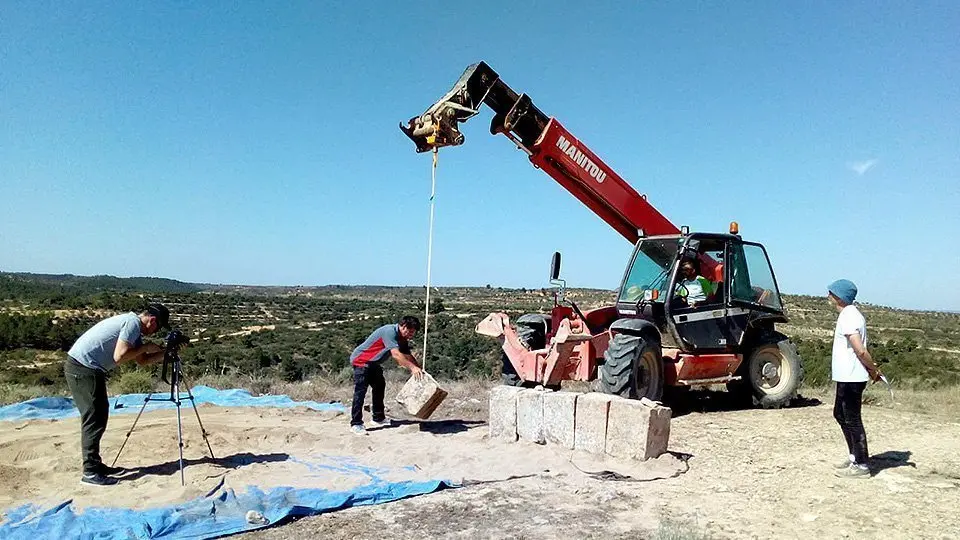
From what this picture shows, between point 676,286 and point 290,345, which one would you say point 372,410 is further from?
point 290,345

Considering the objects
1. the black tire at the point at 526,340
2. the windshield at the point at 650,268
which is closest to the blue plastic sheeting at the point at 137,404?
the black tire at the point at 526,340

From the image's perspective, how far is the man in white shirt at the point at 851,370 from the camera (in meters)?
6.49

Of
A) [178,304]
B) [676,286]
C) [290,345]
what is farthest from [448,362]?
[178,304]

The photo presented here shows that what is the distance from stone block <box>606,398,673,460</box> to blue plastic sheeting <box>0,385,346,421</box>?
4.78 metres

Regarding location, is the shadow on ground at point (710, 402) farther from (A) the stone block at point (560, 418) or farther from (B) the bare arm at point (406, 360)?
(B) the bare arm at point (406, 360)

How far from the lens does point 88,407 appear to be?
6465 mm

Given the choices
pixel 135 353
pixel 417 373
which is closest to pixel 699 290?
pixel 417 373

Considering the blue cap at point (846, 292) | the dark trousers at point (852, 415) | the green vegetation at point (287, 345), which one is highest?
the blue cap at point (846, 292)

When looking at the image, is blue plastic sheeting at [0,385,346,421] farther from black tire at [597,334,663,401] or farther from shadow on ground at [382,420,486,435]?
black tire at [597,334,663,401]

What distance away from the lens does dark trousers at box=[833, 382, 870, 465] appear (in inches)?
260

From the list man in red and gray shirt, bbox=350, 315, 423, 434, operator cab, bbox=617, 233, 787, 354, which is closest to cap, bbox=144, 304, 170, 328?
man in red and gray shirt, bbox=350, 315, 423, 434

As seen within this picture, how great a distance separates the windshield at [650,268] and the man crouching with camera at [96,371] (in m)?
6.59

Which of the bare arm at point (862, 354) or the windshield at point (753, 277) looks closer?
the bare arm at point (862, 354)

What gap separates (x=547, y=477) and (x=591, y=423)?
903 mm
